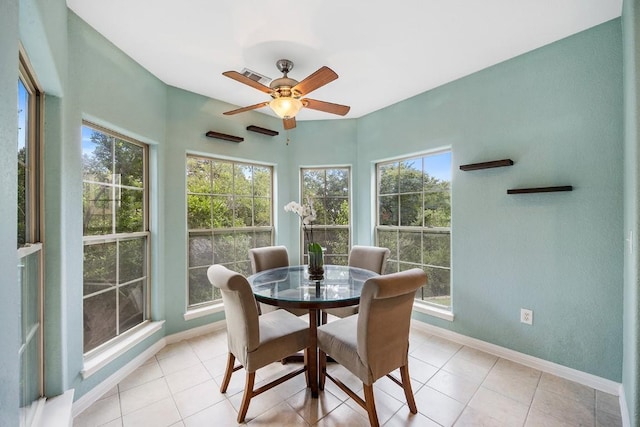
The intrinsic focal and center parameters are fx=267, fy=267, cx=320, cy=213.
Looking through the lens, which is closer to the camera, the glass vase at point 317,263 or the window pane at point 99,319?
the window pane at point 99,319

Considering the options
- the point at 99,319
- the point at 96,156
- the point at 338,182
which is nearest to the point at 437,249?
the point at 338,182

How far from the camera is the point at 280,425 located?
1646 mm

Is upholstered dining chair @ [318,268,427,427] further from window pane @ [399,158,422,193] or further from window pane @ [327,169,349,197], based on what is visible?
window pane @ [327,169,349,197]

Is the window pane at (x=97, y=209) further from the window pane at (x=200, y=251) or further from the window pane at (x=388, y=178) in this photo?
the window pane at (x=388, y=178)

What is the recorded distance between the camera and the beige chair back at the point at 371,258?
2688 mm

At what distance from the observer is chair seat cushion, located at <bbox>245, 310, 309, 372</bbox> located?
5.60 ft

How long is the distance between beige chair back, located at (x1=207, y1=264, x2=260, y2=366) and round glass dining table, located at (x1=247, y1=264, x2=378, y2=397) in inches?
7.8

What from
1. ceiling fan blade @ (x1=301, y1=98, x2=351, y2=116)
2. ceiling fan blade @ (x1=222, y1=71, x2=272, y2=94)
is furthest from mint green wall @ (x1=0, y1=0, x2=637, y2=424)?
ceiling fan blade @ (x1=301, y1=98, x2=351, y2=116)

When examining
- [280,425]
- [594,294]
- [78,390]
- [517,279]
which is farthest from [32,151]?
[594,294]

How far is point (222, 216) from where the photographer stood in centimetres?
317

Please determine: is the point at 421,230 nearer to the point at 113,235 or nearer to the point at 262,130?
the point at 262,130

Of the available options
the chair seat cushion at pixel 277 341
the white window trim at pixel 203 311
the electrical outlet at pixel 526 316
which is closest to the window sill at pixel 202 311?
the white window trim at pixel 203 311

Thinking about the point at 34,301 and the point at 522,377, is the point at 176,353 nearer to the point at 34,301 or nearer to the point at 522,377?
the point at 34,301

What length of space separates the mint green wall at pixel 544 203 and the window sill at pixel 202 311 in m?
2.47
